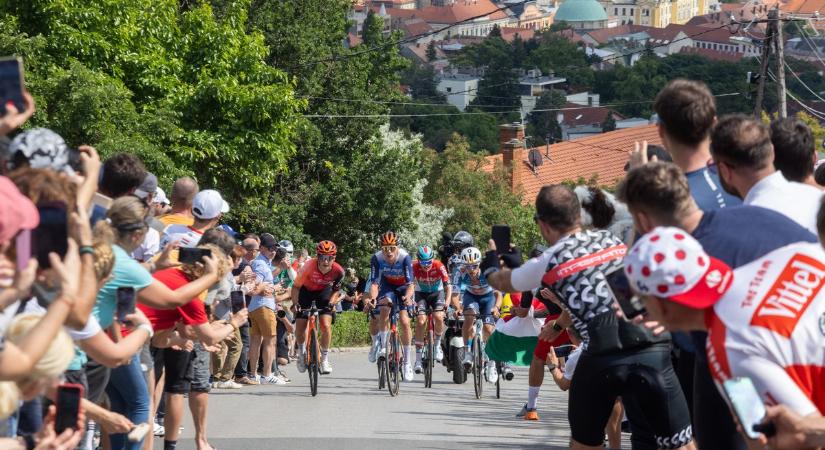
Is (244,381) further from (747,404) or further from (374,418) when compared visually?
(747,404)

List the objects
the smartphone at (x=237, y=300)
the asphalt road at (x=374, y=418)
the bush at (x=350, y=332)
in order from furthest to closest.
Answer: the bush at (x=350, y=332)
the asphalt road at (x=374, y=418)
the smartphone at (x=237, y=300)

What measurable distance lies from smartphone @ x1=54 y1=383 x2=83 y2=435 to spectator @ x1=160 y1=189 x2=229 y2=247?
13.9 feet

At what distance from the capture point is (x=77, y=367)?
6.85 m

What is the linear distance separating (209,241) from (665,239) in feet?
16.5

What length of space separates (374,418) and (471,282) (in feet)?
13.8

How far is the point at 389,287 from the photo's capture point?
17.2 m

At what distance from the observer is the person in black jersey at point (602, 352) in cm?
711

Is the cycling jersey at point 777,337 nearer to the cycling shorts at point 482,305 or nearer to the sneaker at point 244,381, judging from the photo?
the cycling shorts at point 482,305

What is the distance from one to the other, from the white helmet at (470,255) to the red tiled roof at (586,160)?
69.9 m

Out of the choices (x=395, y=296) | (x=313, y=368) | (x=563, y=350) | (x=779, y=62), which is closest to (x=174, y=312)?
(x=563, y=350)

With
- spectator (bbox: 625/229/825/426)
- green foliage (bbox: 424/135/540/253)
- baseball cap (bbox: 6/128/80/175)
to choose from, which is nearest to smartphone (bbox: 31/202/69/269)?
baseball cap (bbox: 6/128/80/175)

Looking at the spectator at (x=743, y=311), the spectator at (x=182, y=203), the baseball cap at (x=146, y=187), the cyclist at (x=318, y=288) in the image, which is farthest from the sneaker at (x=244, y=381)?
the spectator at (x=743, y=311)

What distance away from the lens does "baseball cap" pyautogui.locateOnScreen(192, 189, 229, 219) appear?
986cm

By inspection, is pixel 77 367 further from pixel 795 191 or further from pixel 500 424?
pixel 500 424
